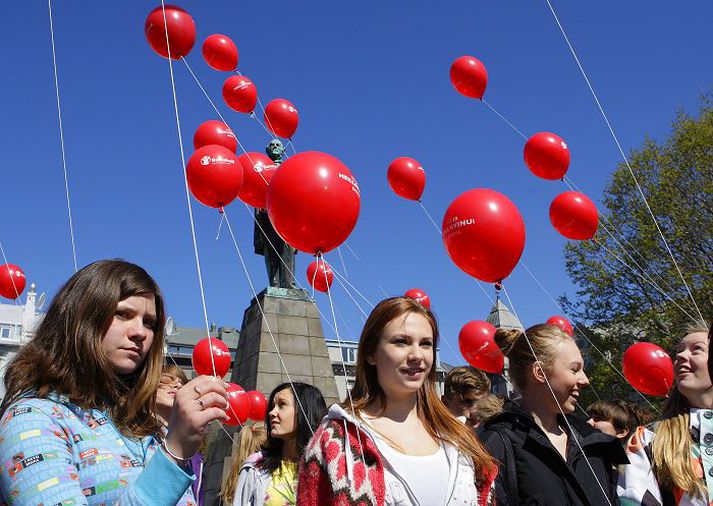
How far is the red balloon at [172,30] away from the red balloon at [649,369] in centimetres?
512

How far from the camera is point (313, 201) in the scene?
3.65 metres

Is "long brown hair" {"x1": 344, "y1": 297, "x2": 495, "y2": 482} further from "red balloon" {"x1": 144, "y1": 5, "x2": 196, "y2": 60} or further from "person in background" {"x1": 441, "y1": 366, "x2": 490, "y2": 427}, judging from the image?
"red balloon" {"x1": 144, "y1": 5, "x2": 196, "y2": 60}

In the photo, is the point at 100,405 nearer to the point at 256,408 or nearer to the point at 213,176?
the point at 213,176

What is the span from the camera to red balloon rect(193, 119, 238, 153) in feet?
22.7

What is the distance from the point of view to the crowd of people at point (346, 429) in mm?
1441

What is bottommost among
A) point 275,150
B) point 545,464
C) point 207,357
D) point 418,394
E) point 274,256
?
point 545,464

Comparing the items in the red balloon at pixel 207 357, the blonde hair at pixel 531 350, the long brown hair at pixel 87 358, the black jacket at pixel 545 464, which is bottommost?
the black jacket at pixel 545 464

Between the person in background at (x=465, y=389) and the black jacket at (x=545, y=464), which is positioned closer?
the black jacket at (x=545, y=464)

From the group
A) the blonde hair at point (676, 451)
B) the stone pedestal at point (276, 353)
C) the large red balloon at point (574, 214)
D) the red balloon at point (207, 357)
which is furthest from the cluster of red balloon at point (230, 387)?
the blonde hair at point (676, 451)

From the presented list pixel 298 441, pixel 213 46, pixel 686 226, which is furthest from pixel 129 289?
pixel 686 226

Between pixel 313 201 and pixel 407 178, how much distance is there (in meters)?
3.75

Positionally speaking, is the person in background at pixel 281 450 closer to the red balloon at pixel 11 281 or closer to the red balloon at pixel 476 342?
the red balloon at pixel 476 342

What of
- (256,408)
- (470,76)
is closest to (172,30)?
(470,76)

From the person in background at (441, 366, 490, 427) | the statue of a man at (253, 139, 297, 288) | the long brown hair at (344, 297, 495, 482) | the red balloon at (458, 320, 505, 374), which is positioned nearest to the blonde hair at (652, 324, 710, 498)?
the long brown hair at (344, 297, 495, 482)
